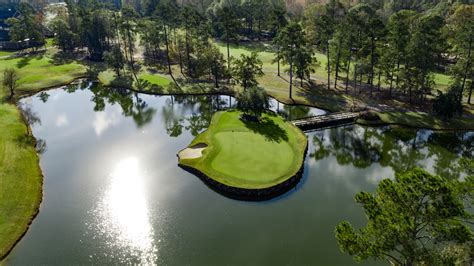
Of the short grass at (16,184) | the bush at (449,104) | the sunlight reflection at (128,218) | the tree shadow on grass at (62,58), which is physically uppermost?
the tree shadow on grass at (62,58)

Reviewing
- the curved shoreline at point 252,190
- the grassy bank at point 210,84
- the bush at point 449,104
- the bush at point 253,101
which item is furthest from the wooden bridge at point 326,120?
the curved shoreline at point 252,190

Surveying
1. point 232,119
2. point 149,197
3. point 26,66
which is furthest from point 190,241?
point 26,66

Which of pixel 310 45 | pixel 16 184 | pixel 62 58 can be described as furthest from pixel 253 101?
pixel 62 58

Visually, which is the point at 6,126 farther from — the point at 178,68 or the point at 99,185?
the point at 178,68

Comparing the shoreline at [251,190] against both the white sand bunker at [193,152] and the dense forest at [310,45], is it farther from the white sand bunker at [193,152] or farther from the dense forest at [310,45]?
the dense forest at [310,45]

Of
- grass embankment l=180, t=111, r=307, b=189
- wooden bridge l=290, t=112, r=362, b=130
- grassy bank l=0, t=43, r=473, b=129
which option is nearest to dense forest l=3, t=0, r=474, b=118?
grassy bank l=0, t=43, r=473, b=129
